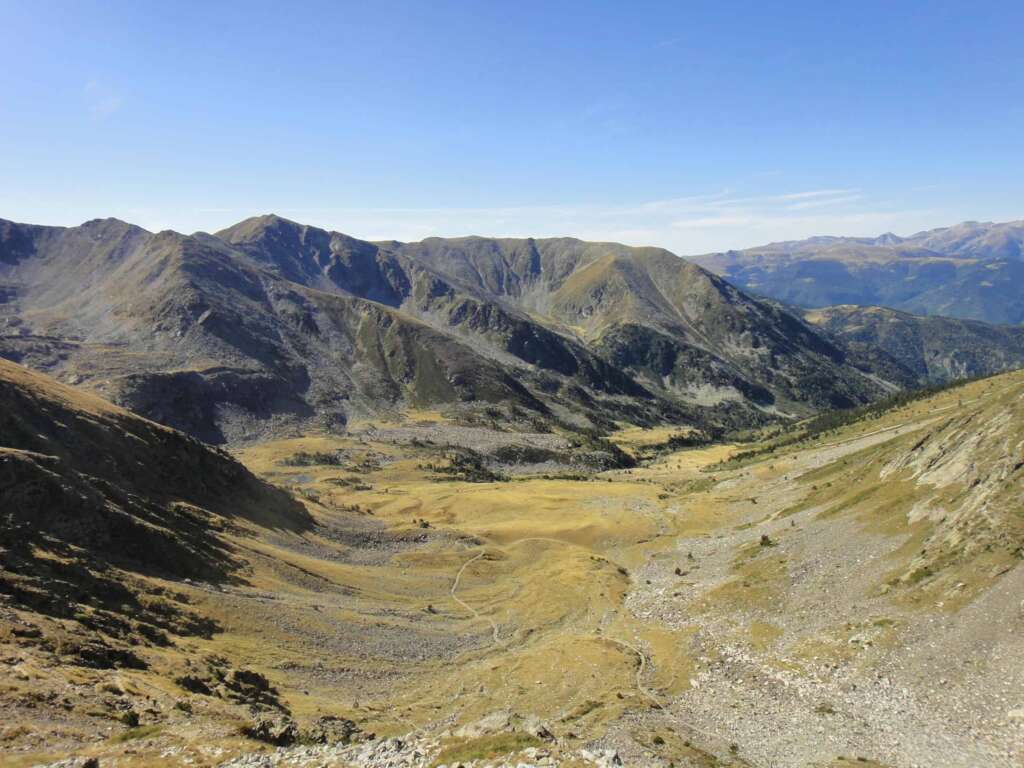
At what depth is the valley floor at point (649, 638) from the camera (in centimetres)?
3262

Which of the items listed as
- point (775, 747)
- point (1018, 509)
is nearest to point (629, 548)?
point (1018, 509)

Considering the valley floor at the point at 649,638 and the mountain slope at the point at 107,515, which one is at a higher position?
the mountain slope at the point at 107,515

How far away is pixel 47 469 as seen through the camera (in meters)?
53.4

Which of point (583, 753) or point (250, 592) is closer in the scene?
point (583, 753)

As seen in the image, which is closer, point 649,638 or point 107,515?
point 107,515

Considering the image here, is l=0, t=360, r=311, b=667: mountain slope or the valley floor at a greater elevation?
l=0, t=360, r=311, b=667: mountain slope

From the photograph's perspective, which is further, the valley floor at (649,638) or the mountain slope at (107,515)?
the mountain slope at (107,515)

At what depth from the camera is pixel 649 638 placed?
5647 centimetres

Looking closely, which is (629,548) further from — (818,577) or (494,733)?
(494,733)

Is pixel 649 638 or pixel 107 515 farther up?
pixel 107 515

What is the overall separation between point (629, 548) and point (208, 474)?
6017cm

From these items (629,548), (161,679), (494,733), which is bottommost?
(629,548)

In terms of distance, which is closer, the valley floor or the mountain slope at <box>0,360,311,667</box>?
the valley floor

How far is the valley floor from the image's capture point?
32625 mm
